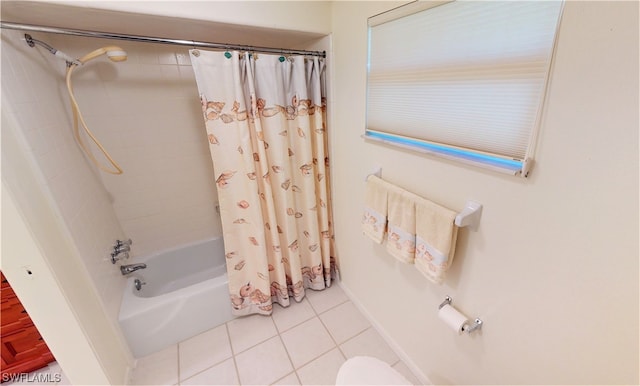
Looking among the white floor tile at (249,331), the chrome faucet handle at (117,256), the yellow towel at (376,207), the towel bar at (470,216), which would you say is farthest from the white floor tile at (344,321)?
the chrome faucet handle at (117,256)

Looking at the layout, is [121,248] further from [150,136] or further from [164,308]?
[150,136]

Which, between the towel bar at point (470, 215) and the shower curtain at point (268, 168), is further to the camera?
the shower curtain at point (268, 168)

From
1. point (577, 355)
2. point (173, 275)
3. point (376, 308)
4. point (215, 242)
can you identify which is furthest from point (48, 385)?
point (577, 355)

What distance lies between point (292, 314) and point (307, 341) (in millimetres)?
252

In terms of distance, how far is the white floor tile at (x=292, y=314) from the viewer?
1782 millimetres

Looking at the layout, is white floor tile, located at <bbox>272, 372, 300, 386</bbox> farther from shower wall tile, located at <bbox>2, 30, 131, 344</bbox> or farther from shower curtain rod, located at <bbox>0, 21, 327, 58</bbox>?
shower curtain rod, located at <bbox>0, 21, 327, 58</bbox>

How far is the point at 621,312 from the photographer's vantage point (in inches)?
25.4

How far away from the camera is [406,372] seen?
146 cm

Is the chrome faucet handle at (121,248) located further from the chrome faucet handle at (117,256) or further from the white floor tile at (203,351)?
the white floor tile at (203,351)

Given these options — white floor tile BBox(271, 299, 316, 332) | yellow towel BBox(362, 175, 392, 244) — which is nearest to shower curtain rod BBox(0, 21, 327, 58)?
yellow towel BBox(362, 175, 392, 244)

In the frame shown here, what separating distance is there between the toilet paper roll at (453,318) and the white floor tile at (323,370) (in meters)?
0.79

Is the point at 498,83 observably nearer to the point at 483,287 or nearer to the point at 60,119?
the point at 483,287

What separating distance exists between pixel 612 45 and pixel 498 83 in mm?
237

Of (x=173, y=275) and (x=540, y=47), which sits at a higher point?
(x=540, y=47)
